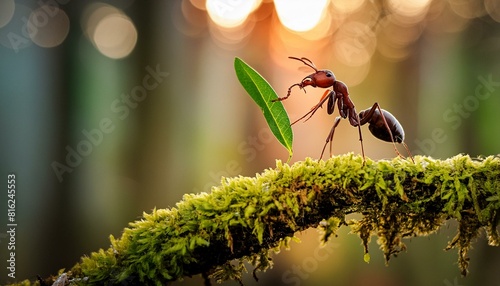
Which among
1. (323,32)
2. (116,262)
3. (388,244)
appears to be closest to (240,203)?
(116,262)

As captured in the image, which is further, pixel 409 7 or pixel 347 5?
pixel 347 5

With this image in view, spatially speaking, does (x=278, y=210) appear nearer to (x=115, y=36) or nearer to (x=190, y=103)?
(x=115, y=36)

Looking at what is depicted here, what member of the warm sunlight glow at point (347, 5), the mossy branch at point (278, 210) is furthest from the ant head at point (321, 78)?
the warm sunlight glow at point (347, 5)

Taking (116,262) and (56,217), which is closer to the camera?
(116,262)

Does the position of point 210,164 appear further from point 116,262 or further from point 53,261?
point 116,262

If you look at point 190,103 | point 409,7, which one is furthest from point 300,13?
point 190,103

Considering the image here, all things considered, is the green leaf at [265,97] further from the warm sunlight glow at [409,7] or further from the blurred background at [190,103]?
the warm sunlight glow at [409,7]

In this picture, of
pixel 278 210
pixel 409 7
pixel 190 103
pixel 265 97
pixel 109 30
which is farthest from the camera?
pixel 409 7
